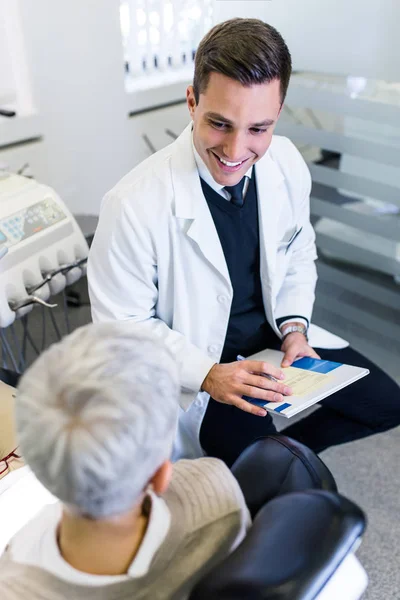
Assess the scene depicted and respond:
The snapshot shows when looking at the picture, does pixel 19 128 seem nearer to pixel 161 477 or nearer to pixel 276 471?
pixel 276 471

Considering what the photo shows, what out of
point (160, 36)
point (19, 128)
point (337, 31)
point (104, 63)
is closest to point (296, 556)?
point (337, 31)

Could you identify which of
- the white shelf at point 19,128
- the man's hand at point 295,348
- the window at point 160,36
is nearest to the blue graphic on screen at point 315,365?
the man's hand at point 295,348

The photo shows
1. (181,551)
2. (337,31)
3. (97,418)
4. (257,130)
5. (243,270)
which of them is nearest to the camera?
(97,418)

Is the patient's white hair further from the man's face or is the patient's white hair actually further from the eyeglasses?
the man's face

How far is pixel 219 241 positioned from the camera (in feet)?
4.23

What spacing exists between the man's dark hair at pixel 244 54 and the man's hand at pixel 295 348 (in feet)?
2.12

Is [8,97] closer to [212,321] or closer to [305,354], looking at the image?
[212,321]

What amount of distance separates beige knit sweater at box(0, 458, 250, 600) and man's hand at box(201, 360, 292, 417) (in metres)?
0.45

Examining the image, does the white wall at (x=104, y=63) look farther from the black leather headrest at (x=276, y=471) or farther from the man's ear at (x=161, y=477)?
the man's ear at (x=161, y=477)

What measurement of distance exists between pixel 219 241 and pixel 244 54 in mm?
409

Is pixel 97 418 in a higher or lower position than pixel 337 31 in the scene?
A: lower

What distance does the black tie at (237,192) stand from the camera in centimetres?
131

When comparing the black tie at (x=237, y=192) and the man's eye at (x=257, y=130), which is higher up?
the man's eye at (x=257, y=130)

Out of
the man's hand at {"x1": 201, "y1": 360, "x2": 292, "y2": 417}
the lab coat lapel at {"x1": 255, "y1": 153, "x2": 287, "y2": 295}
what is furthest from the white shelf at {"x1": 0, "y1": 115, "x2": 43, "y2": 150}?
the man's hand at {"x1": 201, "y1": 360, "x2": 292, "y2": 417}
